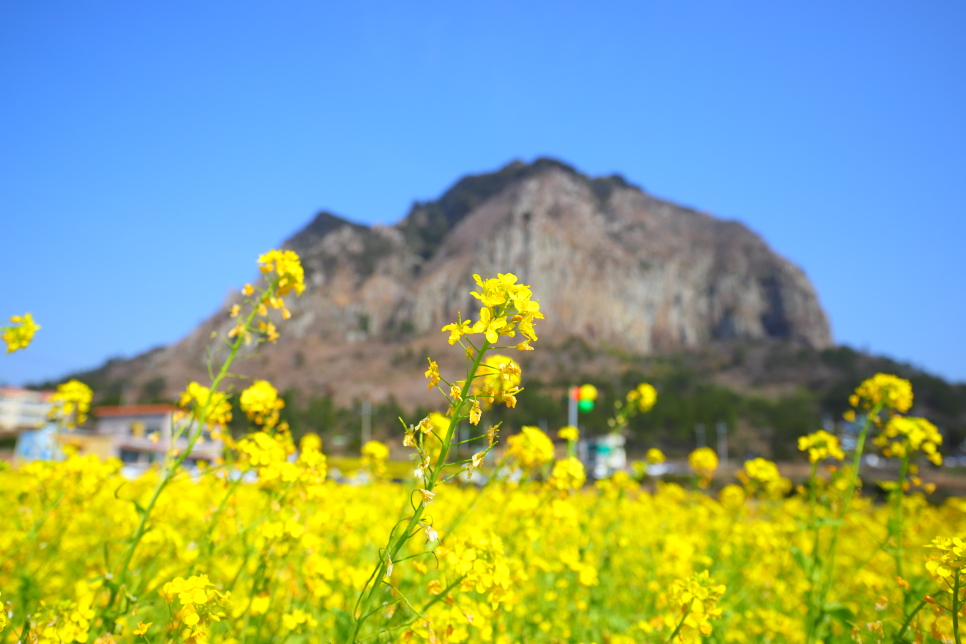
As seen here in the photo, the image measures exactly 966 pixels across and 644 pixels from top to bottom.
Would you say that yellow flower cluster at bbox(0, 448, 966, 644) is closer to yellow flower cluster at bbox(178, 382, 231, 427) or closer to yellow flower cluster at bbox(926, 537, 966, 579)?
yellow flower cluster at bbox(926, 537, 966, 579)

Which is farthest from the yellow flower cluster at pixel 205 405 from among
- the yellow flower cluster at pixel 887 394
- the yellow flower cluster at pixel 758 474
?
the yellow flower cluster at pixel 758 474

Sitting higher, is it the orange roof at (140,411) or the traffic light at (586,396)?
the traffic light at (586,396)

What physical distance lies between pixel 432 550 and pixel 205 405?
43.8 inches

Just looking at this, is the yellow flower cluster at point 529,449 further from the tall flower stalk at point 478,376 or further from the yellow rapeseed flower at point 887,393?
the yellow rapeseed flower at point 887,393

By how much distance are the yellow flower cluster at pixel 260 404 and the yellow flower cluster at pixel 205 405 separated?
3.1 inches

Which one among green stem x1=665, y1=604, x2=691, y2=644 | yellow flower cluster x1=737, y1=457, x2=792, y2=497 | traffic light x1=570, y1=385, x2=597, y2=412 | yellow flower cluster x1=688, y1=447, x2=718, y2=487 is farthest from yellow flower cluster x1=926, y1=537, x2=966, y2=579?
traffic light x1=570, y1=385, x2=597, y2=412

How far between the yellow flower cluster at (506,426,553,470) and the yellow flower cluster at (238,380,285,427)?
103cm

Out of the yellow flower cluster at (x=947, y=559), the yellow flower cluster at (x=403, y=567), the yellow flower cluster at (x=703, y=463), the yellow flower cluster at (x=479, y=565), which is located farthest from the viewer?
the yellow flower cluster at (x=703, y=463)

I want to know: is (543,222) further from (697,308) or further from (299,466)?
(299,466)

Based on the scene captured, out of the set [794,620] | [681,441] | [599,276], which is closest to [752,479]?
[794,620]

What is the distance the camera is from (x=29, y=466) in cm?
284

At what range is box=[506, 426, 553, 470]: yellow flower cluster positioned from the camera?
8.71ft

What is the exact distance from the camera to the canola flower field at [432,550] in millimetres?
1450

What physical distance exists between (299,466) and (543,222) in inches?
4053
